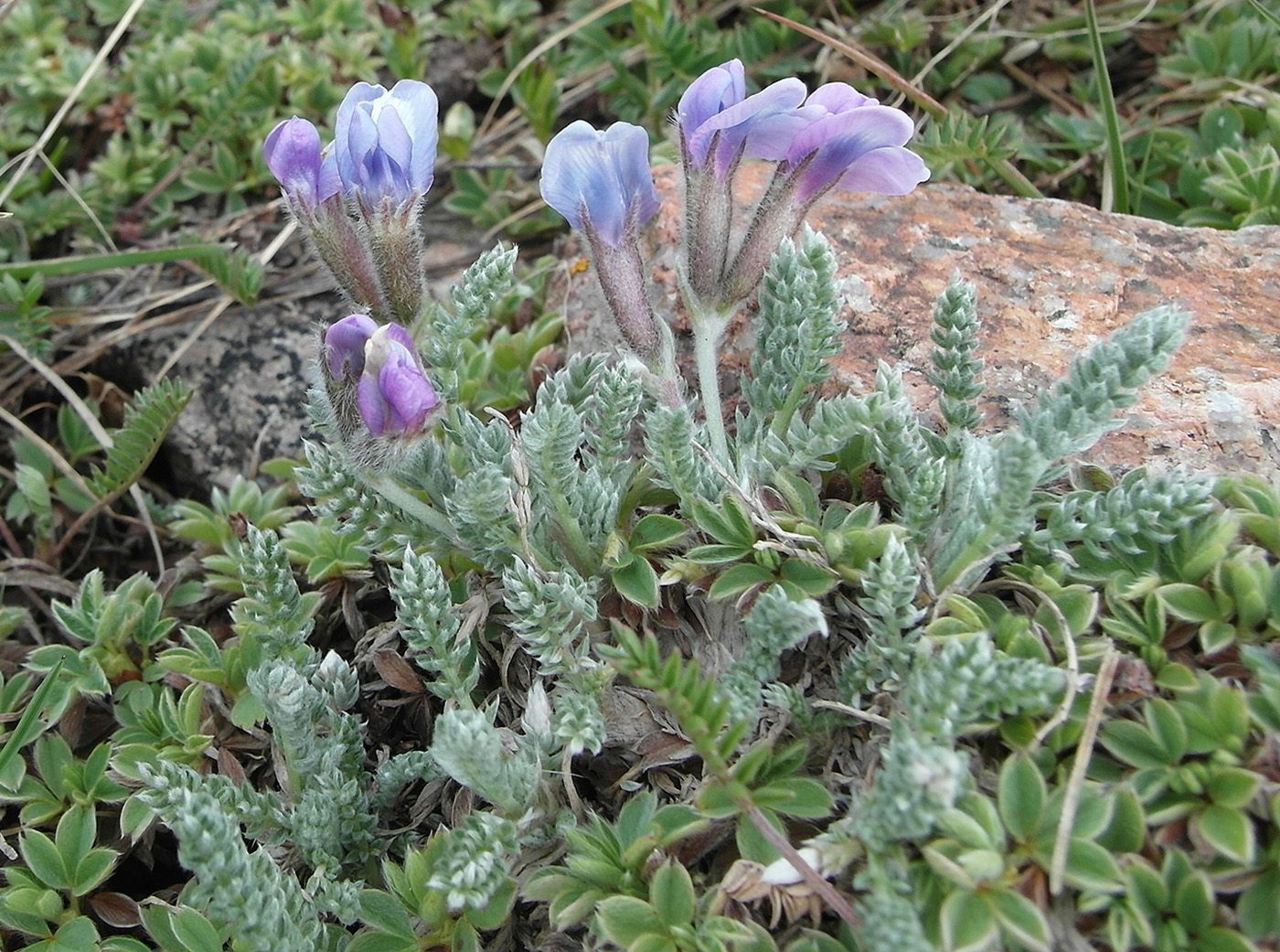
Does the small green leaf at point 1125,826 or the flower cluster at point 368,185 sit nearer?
the small green leaf at point 1125,826

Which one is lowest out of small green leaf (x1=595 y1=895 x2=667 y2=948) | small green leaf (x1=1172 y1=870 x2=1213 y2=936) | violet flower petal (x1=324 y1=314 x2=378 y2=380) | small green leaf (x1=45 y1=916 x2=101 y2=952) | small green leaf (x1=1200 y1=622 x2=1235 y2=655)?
small green leaf (x1=45 y1=916 x2=101 y2=952)

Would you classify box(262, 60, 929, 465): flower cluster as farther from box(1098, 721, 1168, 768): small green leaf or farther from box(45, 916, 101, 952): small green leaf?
box(45, 916, 101, 952): small green leaf

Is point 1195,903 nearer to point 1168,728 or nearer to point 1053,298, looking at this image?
point 1168,728

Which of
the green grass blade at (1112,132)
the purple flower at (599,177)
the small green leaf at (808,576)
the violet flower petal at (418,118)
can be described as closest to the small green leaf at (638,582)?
the small green leaf at (808,576)

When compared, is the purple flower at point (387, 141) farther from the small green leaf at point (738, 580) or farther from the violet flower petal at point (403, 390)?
the small green leaf at point (738, 580)

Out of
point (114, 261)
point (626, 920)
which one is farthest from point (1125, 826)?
point (114, 261)

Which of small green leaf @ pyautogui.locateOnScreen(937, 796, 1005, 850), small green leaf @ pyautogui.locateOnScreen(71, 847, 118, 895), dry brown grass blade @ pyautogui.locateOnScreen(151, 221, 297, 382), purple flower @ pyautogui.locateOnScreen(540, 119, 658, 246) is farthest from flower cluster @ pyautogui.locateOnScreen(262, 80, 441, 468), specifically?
dry brown grass blade @ pyautogui.locateOnScreen(151, 221, 297, 382)
